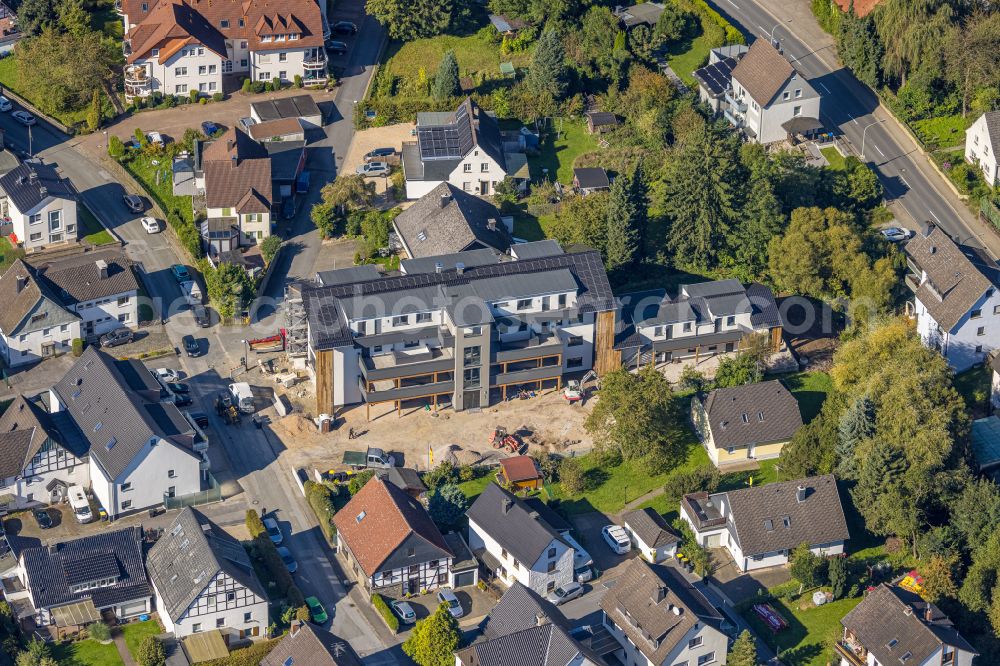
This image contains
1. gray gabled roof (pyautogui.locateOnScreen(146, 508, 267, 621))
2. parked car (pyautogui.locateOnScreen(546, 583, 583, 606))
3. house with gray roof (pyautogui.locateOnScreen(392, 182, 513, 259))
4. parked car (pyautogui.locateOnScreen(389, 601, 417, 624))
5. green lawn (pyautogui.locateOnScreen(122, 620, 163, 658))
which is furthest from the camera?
house with gray roof (pyautogui.locateOnScreen(392, 182, 513, 259))

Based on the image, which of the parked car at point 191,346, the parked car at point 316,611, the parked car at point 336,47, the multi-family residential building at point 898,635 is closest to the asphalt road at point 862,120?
the parked car at point 336,47

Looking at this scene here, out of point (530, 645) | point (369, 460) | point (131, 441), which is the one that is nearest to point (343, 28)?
point (369, 460)

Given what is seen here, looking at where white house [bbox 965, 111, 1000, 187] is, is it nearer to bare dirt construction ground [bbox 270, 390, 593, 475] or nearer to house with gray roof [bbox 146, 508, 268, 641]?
bare dirt construction ground [bbox 270, 390, 593, 475]

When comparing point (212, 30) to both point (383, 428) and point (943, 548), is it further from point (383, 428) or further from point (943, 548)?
point (943, 548)

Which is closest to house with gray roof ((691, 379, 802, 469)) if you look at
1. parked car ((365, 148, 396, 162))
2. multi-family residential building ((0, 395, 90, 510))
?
multi-family residential building ((0, 395, 90, 510))

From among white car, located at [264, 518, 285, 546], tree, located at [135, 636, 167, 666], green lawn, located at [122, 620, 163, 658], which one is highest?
white car, located at [264, 518, 285, 546]

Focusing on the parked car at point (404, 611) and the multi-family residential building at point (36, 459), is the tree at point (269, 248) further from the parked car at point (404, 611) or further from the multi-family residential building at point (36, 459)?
the parked car at point (404, 611)
